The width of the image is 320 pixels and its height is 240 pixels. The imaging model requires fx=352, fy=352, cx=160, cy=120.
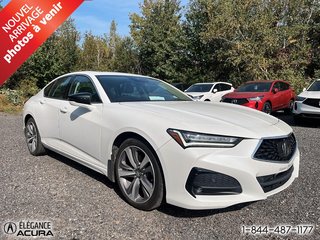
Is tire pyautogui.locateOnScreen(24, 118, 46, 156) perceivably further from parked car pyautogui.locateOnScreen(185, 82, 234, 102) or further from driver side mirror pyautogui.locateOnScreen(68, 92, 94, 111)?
parked car pyautogui.locateOnScreen(185, 82, 234, 102)

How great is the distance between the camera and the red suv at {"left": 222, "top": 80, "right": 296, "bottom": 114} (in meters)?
11.9

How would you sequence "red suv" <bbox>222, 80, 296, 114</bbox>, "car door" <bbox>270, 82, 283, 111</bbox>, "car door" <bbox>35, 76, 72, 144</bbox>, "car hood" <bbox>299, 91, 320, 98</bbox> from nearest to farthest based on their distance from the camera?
"car door" <bbox>35, 76, 72, 144</bbox>, "car hood" <bbox>299, 91, 320, 98</bbox>, "red suv" <bbox>222, 80, 296, 114</bbox>, "car door" <bbox>270, 82, 283, 111</bbox>

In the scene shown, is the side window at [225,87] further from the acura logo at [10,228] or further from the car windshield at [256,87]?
the acura logo at [10,228]

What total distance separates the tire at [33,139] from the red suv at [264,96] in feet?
25.5

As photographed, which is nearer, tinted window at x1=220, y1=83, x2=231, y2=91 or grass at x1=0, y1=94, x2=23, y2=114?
grass at x1=0, y1=94, x2=23, y2=114

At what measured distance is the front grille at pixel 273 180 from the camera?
10.5 ft

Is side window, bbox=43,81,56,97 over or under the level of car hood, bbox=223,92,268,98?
over

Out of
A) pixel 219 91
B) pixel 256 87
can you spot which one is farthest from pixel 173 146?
pixel 219 91

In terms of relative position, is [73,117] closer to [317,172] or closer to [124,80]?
[124,80]

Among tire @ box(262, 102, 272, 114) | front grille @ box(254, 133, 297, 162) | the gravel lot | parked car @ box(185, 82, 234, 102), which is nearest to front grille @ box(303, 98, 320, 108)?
tire @ box(262, 102, 272, 114)

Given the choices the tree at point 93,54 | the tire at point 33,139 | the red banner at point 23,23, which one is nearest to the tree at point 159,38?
the tree at point 93,54

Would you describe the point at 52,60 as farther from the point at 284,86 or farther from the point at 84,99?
the point at 84,99

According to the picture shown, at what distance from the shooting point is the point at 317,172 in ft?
16.1

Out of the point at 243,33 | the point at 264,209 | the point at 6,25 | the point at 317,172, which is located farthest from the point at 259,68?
the point at 264,209
